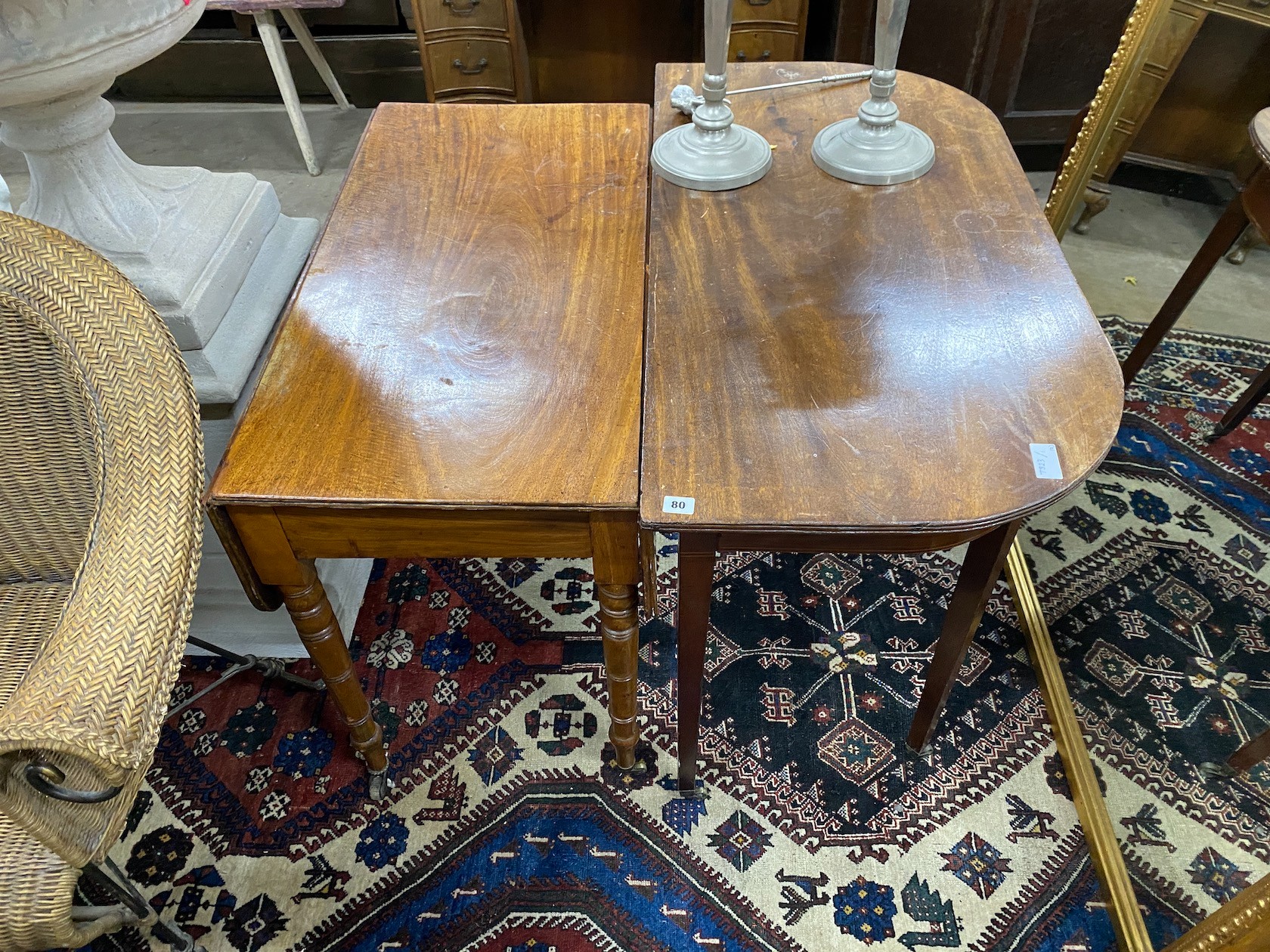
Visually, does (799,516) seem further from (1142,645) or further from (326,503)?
(1142,645)

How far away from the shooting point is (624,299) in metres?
1.07

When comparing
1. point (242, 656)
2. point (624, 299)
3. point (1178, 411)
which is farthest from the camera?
point (1178, 411)

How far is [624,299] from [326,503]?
444 mm

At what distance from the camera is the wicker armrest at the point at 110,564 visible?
73cm

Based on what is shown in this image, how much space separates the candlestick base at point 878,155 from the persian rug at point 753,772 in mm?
765

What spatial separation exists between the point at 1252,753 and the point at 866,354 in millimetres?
809

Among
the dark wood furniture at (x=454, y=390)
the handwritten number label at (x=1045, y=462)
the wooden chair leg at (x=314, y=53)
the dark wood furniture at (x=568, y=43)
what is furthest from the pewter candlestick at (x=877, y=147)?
the wooden chair leg at (x=314, y=53)

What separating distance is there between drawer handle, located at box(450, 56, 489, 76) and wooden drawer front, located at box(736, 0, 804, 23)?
0.74 m

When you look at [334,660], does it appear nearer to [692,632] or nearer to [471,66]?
[692,632]

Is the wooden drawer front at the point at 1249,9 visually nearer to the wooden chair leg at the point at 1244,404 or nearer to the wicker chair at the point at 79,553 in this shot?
the wooden chair leg at the point at 1244,404

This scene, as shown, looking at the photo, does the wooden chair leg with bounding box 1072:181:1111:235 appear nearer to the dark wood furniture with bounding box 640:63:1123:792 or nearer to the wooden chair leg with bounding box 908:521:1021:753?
the dark wood furniture with bounding box 640:63:1123:792

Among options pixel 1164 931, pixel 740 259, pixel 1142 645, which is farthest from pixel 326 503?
pixel 1142 645

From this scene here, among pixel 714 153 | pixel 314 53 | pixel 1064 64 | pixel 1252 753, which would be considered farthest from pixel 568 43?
pixel 1252 753

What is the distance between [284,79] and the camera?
254 cm
